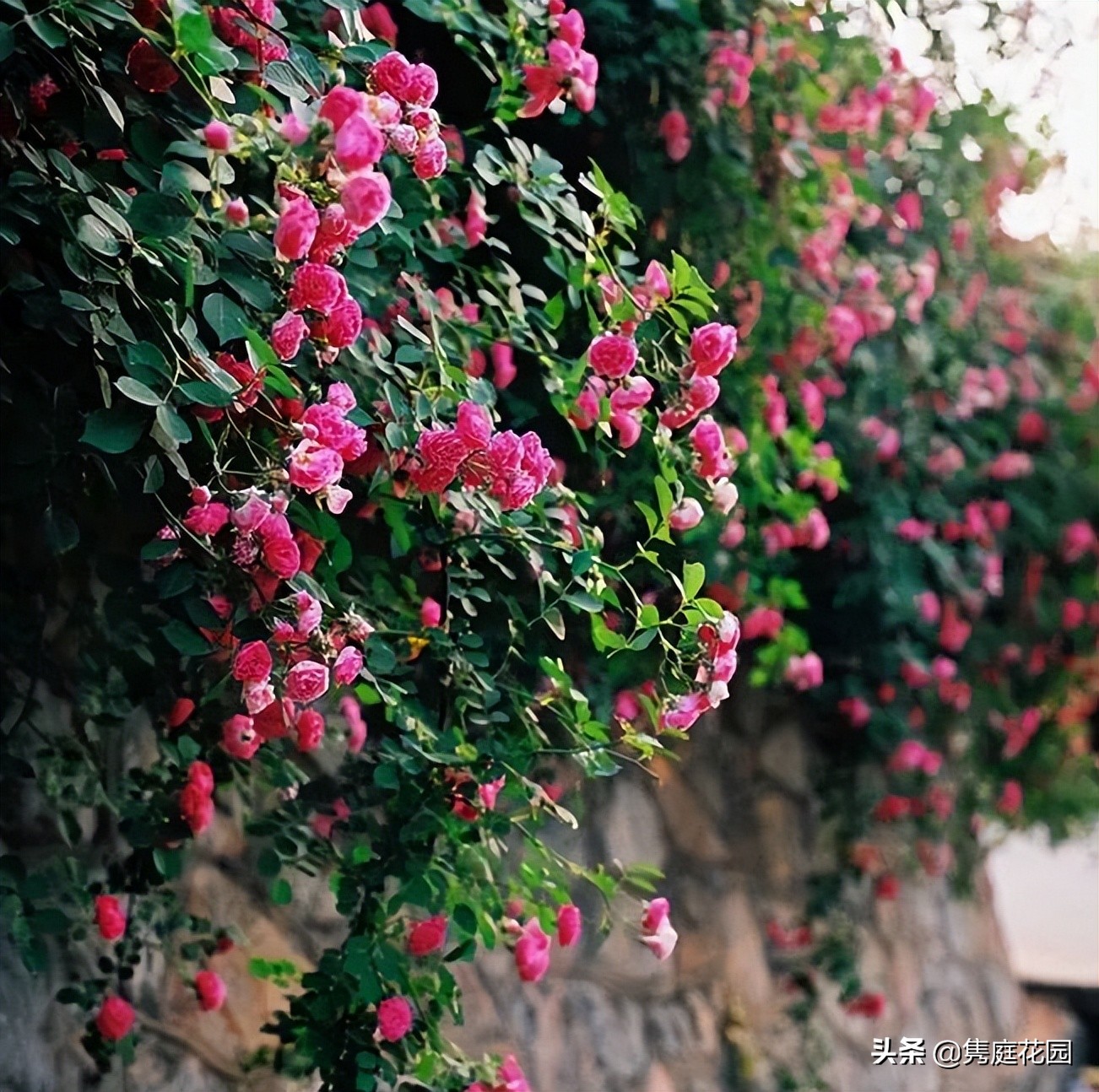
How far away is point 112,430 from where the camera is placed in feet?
2.66

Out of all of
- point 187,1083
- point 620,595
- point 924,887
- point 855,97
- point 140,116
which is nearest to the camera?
point 140,116

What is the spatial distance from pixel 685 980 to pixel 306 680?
136 centimetres

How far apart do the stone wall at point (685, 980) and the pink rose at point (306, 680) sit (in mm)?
558

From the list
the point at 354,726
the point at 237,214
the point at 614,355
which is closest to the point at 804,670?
the point at 354,726

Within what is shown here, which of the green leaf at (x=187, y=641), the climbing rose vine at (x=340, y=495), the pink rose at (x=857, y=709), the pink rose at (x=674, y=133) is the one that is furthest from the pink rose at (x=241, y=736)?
the pink rose at (x=857, y=709)

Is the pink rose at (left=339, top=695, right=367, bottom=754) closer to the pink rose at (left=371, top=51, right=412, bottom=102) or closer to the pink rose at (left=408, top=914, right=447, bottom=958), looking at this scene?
the pink rose at (left=408, top=914, right=447, bottom=958)

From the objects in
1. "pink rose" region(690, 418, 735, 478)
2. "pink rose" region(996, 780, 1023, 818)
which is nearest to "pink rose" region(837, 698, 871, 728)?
"pink rose" region(996, 780, 1023, 818)

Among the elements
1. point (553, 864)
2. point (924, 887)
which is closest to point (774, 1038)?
point (924, 887)

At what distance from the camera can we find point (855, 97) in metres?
1.85

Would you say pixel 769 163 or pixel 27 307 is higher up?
pixel 769 163

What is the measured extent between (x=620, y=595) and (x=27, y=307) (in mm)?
543

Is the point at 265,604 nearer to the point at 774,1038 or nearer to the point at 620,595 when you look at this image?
the point at 620,595

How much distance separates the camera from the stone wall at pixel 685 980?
1.36 meters

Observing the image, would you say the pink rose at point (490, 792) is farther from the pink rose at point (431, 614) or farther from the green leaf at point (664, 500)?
the green leaf at point (664, 500)
